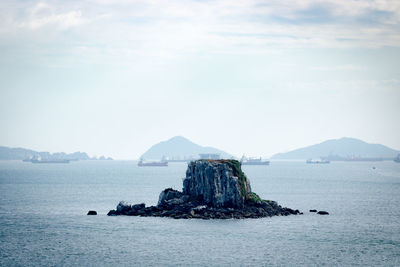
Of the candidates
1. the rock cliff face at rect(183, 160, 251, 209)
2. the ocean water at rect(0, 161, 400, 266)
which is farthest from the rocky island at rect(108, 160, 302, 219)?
the ocean water at rect(0, 161, 400, 266)

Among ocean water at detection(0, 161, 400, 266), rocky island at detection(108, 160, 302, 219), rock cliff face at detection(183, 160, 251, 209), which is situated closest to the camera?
ocean water at detection(0, 161, 400, 266)

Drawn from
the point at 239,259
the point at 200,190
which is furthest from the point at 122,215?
the point at 239,259

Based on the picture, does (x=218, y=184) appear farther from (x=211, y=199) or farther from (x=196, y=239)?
(x=196, y=239)

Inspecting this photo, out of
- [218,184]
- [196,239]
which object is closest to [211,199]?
[218,184]

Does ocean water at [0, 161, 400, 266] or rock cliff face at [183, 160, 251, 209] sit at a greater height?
rock cliff face at [183, 160, 251, 209]

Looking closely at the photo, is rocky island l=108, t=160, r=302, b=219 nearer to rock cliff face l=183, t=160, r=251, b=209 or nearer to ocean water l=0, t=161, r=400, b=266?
rock cliff face l=183, t=160, r=251, b=209

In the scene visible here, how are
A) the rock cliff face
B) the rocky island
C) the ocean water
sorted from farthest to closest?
the rock cliff face
the rocky island
the ocean water

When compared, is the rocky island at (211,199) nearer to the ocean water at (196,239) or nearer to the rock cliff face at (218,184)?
the rock cliff face at (218,184)

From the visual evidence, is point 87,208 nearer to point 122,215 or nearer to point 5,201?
point 122,215

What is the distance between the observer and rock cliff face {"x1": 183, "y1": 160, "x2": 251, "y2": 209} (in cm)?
10338

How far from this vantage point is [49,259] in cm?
7094

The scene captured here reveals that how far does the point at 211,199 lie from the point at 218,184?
320cm

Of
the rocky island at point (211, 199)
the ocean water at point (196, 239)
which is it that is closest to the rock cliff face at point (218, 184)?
the rocky island at point (211, 199)

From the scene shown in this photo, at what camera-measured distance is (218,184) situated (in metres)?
104
